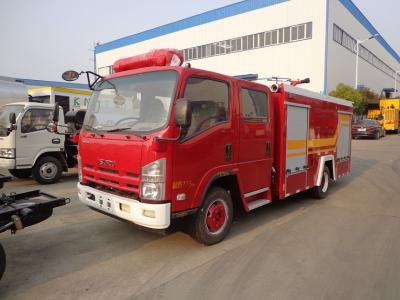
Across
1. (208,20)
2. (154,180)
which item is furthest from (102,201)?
(208,20)

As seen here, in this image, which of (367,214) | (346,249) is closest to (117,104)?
(346,249)

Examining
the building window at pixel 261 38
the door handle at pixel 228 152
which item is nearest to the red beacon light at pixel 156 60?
the door handle at pixel 228 152

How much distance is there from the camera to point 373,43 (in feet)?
151

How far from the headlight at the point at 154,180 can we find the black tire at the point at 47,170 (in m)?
5.71

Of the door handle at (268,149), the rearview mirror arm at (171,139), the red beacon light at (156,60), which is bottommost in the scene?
the door handle at (268,149)

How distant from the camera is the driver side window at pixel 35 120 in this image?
8.06 meters

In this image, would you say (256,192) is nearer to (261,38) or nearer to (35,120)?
(35,120)

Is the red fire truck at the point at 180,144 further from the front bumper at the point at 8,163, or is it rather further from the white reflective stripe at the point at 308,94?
the front bumper at the point at 8,163

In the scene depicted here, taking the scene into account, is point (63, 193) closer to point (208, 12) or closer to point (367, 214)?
point (367, 214)

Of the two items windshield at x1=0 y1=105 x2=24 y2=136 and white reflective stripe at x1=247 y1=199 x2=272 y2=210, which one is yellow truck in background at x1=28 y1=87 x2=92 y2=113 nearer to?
windshield at x1=0 y1=105 x2=24 y2=136

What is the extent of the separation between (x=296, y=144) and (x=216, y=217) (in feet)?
7.67

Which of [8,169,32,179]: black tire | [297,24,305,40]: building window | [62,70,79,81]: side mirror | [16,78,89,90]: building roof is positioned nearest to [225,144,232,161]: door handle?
[62,70,79,81]: side mirror

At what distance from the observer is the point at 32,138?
8195 mm

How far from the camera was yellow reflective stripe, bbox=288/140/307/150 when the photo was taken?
19.1 feet
